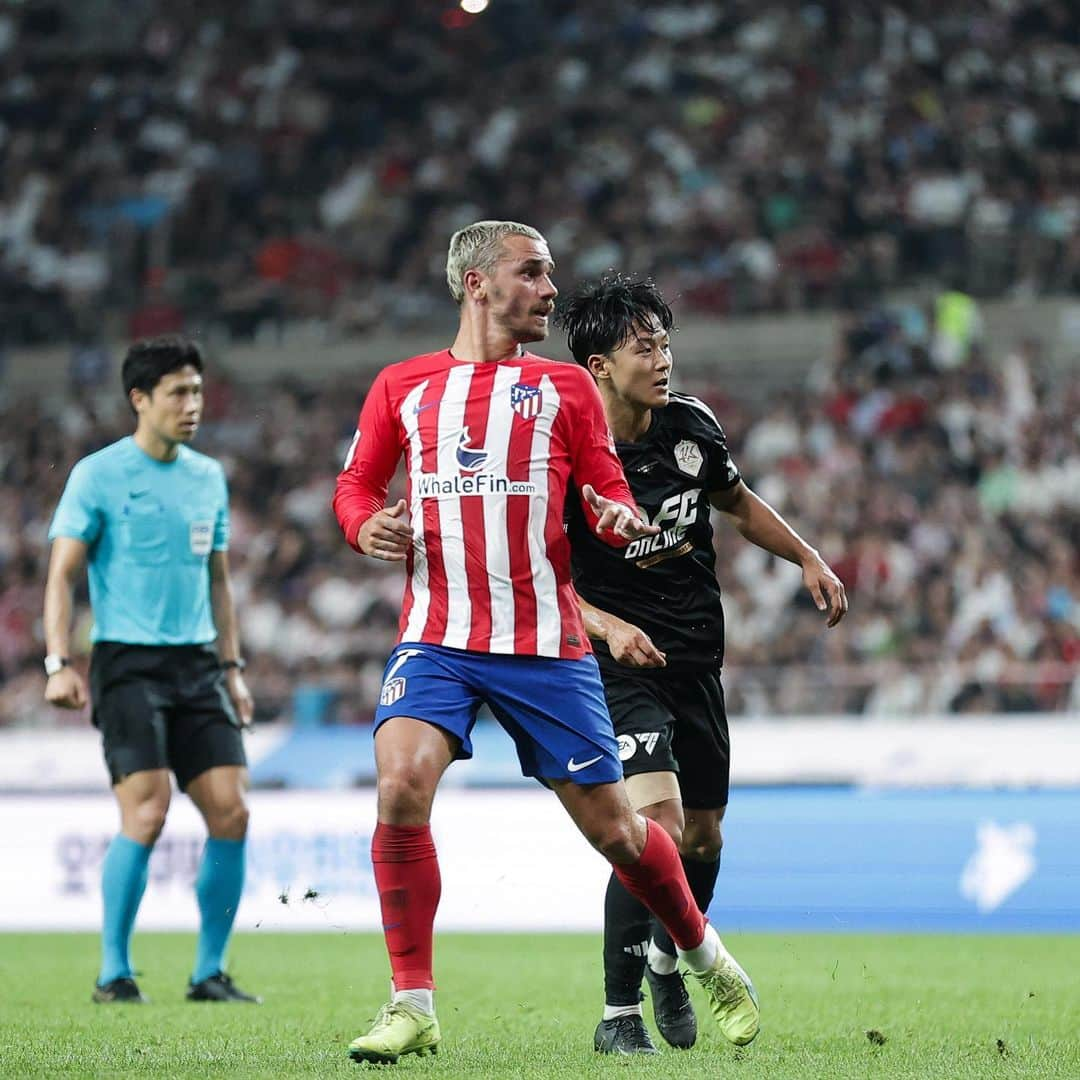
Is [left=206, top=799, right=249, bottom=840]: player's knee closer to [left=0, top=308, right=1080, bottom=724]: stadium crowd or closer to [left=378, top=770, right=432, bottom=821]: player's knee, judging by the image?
[left=378, top=770, right=432, bottom=821]: player's knee

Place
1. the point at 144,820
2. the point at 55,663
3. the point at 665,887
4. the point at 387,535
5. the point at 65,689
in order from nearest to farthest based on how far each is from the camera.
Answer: the point at 387,535
the point at 665,887
the point at 65,689
the point at 55,663
the point at 144,820

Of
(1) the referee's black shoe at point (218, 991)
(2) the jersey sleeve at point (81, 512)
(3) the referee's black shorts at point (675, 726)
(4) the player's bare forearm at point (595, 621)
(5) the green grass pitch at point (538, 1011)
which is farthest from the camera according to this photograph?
(2) the jersey sleeve at point (81, 512)

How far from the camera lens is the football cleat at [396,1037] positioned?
5188 mm

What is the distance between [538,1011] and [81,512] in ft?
8.68

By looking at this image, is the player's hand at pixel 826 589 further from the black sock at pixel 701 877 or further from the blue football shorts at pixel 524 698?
the blue football shorts at pixel 524 698

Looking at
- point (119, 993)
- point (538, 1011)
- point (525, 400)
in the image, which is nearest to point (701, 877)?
point (538, 1011)

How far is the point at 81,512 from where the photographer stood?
780cm

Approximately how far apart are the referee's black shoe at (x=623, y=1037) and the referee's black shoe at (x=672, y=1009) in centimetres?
24

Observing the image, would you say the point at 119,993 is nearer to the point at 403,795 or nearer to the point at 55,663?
the point at 55,663

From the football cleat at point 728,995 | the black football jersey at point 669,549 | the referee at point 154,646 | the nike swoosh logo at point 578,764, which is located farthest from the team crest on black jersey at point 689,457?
the referee at point 154,646

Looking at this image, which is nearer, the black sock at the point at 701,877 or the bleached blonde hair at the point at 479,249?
the bleached blonde hair at the point at 479,249

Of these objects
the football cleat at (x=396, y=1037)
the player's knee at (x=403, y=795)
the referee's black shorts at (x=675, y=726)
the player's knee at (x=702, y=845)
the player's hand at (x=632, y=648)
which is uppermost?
the player's hand at (x=632, y=648)

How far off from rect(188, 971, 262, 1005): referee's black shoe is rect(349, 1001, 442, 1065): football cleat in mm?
2351

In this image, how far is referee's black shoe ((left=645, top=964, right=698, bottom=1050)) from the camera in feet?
20.2
